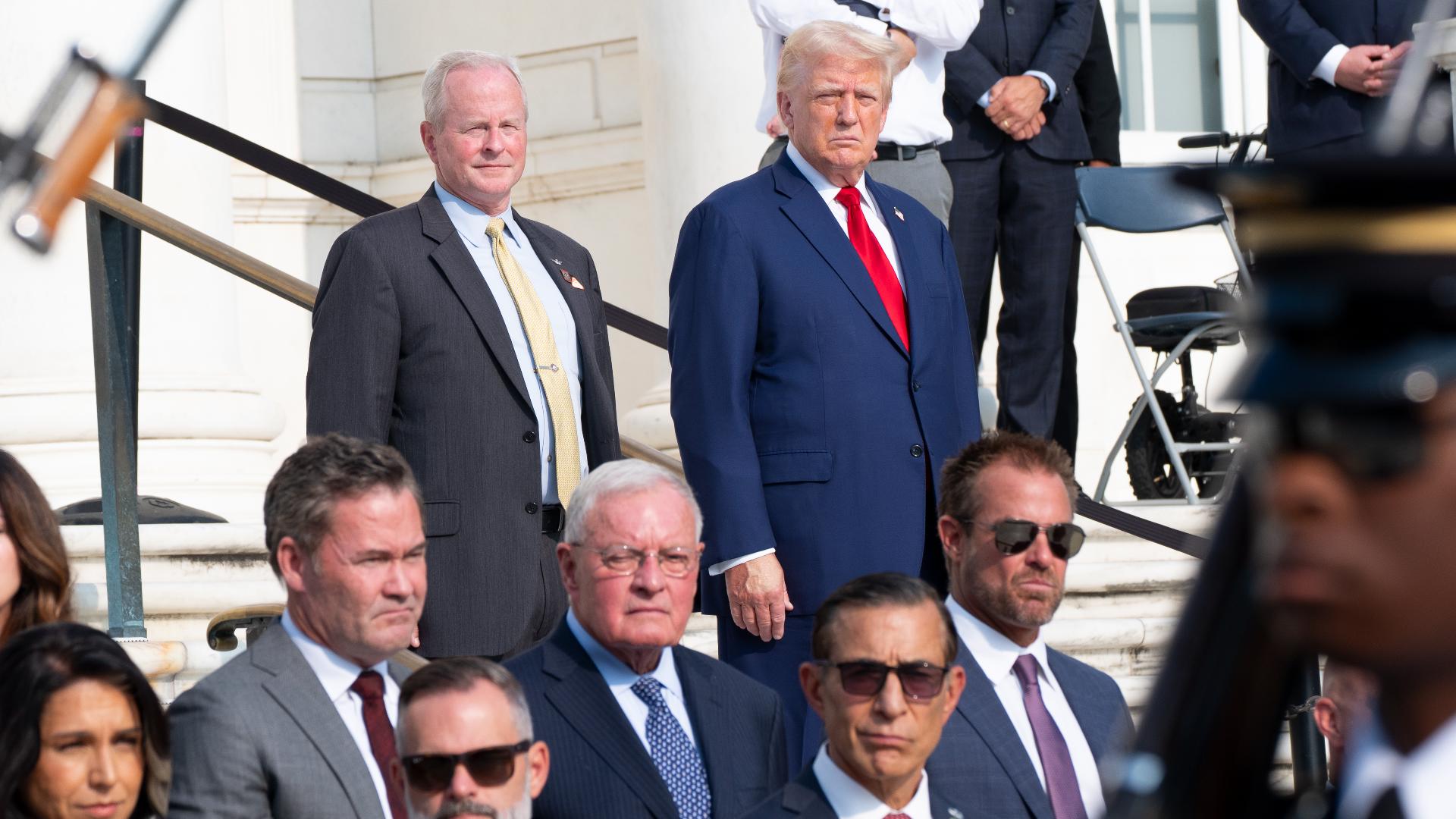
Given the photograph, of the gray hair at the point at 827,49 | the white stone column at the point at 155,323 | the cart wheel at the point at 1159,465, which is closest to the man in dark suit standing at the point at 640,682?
the gray hair at the point at 827,49

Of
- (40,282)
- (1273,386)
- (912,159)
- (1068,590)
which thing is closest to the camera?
(1273,386)

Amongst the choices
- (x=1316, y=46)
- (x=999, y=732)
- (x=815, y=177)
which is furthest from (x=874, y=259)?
(x=1316, y=46)

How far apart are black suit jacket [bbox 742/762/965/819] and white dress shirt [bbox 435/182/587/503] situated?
1.10m

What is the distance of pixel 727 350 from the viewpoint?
3.90 meters

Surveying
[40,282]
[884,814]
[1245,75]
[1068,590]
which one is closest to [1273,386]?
[884,814]

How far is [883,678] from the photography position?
3.16m

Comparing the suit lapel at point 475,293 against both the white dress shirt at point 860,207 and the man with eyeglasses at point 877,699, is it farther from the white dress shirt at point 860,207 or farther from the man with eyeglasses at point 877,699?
the man with eyeglasses at point 877,699

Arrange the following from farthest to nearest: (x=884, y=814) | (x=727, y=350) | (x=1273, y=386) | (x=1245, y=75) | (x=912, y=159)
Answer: (x=1245, y=75) → (x=912, y=159) → (x=727, y=350) → (x=884, y=814) → (x=1273, y=386)

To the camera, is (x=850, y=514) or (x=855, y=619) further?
(x=850, y=514)

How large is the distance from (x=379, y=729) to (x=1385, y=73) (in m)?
3.48

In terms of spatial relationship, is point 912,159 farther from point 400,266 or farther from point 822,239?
point 400,266

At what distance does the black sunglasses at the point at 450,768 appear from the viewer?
2.92m

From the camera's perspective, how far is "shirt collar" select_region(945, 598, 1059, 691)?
3609mm

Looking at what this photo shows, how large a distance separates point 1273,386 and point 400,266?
328 cm
